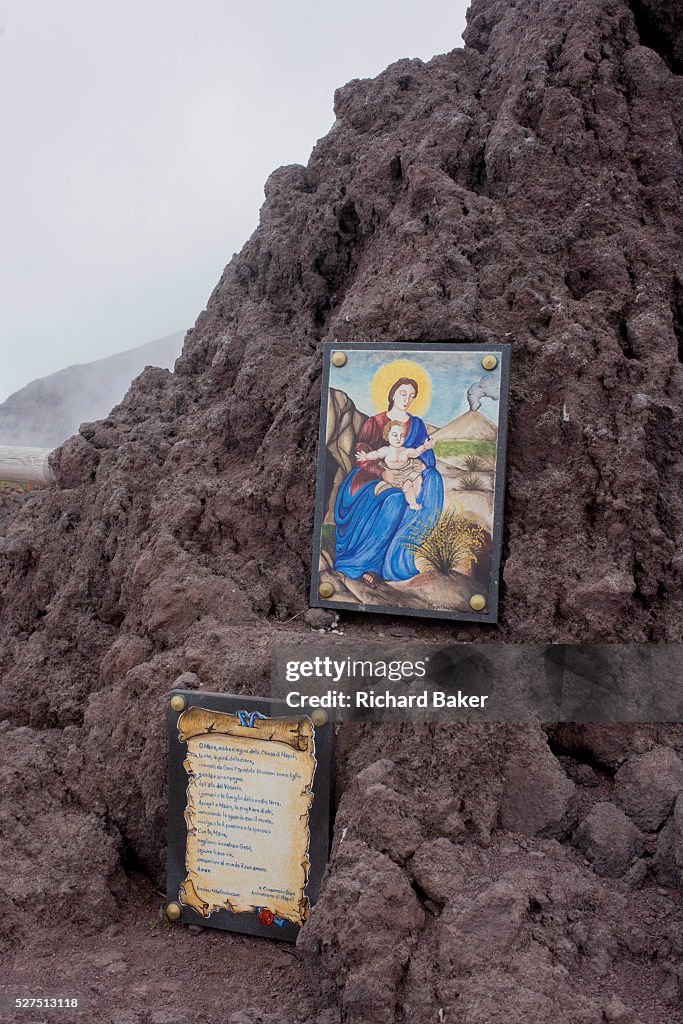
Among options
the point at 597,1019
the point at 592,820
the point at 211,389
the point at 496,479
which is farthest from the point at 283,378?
the point at 597,1019

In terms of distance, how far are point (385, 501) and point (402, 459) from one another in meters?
0.19

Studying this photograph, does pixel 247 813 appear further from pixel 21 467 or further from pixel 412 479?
pixel 21 467

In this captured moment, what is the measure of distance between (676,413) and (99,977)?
121 inches

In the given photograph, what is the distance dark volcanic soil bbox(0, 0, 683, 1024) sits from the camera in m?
2.71

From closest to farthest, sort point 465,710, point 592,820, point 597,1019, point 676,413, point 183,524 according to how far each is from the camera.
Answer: point 597,1019, point 592,820, point 465,710, point 676,413, point 183,524

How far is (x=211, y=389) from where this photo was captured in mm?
4641

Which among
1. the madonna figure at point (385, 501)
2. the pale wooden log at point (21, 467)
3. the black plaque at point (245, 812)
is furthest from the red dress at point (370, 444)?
the pale wooden log at point (21, 467)

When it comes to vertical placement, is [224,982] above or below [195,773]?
below

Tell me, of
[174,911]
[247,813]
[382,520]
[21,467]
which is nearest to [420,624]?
[382,520]

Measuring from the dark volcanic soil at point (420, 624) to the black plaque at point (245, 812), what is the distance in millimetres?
129

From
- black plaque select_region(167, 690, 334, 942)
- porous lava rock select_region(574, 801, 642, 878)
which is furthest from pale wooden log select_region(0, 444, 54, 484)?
porous lava rock select_region(574, 801, 642, 878)

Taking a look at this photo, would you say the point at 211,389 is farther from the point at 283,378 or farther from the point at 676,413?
the point at 676,413

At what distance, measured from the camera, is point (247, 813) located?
10.6 feet

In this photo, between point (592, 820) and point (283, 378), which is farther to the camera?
point (283, 378)
